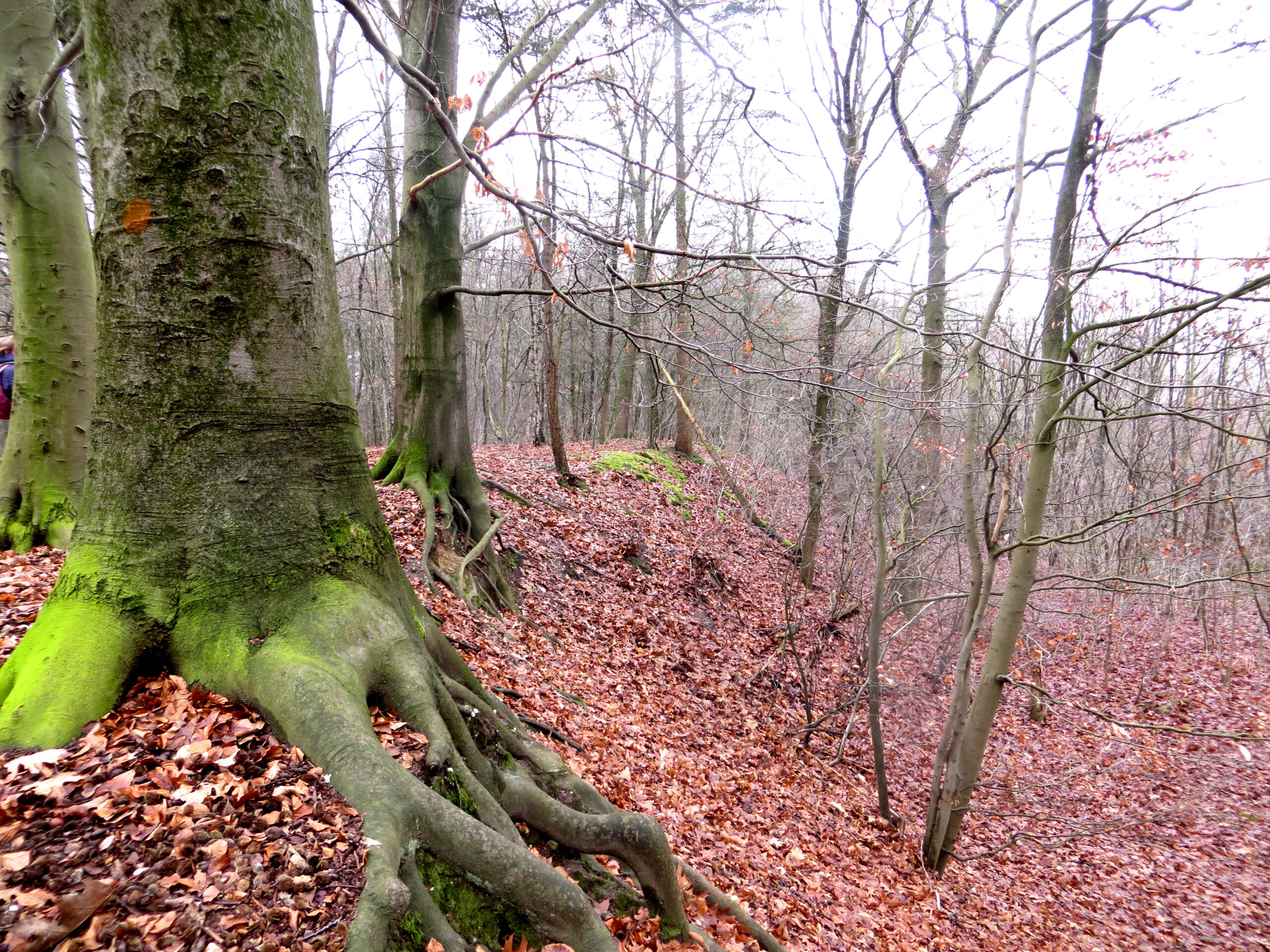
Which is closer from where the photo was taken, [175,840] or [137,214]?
[175,840]

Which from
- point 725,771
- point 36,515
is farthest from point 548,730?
point 36,515

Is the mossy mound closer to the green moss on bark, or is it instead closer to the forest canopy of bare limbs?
the forest canopy of bare limbs

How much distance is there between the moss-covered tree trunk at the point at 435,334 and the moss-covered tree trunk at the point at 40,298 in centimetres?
272

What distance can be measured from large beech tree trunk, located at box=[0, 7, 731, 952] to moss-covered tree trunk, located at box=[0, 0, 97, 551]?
276 cm

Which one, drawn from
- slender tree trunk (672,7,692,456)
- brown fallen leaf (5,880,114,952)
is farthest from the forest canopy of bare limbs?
slender tree trunk (672,7,692,456)

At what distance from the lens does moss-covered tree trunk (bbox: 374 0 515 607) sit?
664 cm

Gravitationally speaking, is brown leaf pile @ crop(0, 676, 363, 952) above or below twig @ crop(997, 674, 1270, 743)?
above

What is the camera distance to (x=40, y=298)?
174 inches

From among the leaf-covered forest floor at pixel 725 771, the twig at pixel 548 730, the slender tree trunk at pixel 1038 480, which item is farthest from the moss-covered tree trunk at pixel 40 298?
the slender tree trunk at pixel 1038 480

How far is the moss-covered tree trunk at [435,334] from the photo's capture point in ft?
21.8

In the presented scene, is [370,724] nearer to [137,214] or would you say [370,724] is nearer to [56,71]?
[137,214]

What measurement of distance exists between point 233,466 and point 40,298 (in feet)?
11.6

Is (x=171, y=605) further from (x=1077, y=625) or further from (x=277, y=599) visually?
Answer: (x=1077, y=625)

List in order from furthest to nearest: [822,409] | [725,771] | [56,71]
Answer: [822,409]
[725,771]
[56,71]
